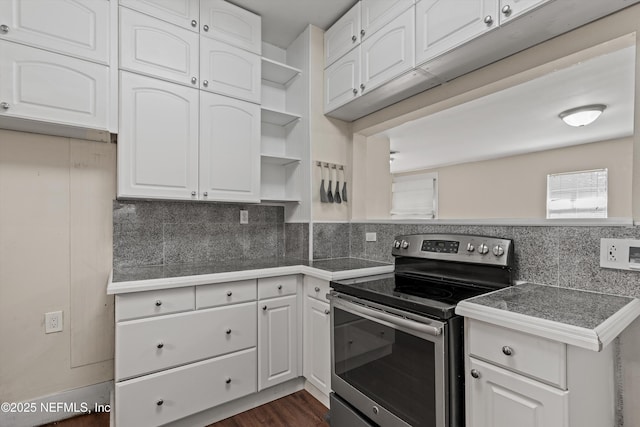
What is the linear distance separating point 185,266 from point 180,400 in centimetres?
82

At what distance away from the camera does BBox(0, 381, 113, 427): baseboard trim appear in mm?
1798

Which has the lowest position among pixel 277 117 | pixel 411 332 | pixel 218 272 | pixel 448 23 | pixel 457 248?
pixel 411 332

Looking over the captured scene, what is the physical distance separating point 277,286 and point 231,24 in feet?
6.09

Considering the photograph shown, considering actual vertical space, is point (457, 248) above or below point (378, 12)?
below

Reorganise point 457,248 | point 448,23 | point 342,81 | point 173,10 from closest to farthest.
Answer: point 448,23, point 457,248, point 173,10, point 342,81

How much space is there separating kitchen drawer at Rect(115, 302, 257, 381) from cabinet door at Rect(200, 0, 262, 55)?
5.97 feet

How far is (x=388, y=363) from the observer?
1.45 meters

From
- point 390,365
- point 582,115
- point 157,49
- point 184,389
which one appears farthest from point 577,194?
point 157,49

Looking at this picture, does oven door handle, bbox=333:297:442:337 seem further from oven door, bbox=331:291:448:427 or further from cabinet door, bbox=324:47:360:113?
cabinet door, bbox=324:47:360:113

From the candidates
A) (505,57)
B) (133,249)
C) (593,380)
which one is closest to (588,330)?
(593,380)

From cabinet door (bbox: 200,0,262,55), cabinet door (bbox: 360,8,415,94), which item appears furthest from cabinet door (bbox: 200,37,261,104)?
cabinet door (bbox: 360,8,415,94)

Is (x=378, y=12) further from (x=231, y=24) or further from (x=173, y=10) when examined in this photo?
(x=173, y=10)

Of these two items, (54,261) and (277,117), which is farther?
(277,117)

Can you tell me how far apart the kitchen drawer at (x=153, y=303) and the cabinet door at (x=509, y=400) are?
56.4 inches
